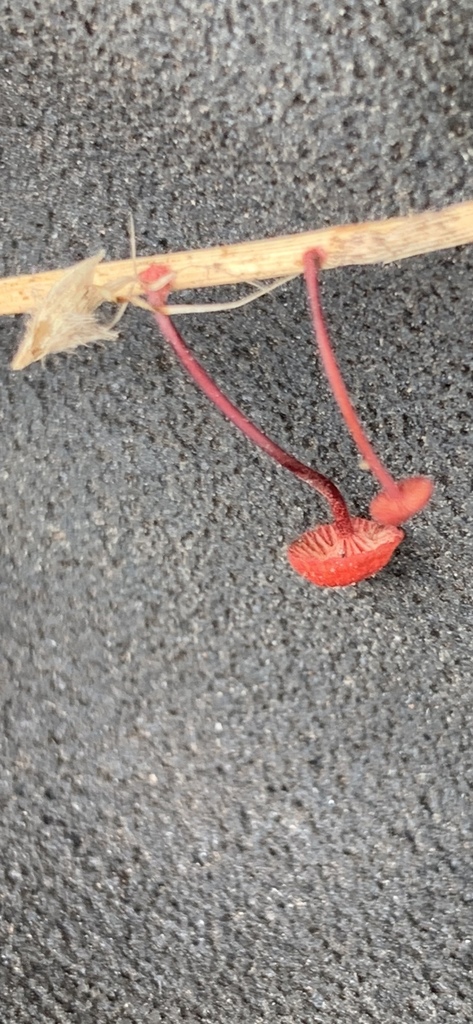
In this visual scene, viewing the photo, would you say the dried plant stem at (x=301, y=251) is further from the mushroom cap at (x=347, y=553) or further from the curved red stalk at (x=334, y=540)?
the mushroom cap at (x=347, y=553)

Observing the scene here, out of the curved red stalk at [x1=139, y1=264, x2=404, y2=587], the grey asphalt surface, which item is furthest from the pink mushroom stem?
the grey asphalt surface

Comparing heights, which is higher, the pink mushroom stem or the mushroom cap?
the pink mushroom stem

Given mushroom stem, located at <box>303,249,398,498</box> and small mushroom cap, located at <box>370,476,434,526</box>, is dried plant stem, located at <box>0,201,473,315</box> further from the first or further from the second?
small mushroom cap, located at <box>370,476,434,526</box>

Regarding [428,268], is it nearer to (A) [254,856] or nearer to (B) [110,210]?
(B) [110,210]

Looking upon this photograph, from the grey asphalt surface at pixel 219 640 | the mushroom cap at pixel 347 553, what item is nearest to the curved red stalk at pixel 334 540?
the mushroom cap at pixel 347 553

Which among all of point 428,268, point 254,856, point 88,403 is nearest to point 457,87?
point 428,268
